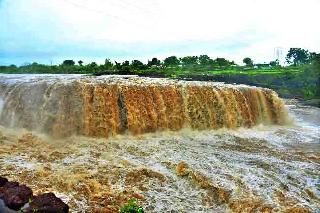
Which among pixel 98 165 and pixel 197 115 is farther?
pixel 197 115

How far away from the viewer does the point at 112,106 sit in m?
14.0

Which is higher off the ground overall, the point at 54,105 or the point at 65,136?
the point at 54,105

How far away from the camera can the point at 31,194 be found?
7668 mm

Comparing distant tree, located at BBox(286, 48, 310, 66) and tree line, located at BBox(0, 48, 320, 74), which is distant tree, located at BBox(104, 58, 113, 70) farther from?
distant tree, located at BBox(286, 48, 310, 66)

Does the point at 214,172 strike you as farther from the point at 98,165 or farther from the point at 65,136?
the point at 65,136

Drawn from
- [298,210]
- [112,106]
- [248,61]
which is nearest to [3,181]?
[298,210]

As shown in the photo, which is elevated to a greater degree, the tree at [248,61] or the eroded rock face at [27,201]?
the tree at [248,61]

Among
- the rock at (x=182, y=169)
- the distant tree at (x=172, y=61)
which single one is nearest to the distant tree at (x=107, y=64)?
the distant tree at (x=172, y=61)

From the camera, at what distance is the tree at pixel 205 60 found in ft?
167

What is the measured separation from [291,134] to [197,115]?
12.5 ft

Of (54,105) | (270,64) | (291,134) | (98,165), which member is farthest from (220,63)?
(98,165)

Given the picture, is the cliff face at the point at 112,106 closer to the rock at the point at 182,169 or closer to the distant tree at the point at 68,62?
the rock at the point at 182,169

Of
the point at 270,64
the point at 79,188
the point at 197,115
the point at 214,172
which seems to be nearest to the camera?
the point at 79,188

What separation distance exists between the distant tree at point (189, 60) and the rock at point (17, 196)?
4324 cm
